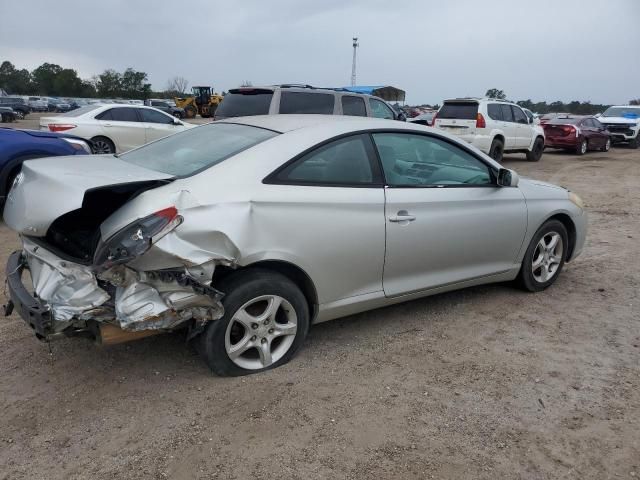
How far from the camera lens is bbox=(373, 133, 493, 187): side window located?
12.4ft

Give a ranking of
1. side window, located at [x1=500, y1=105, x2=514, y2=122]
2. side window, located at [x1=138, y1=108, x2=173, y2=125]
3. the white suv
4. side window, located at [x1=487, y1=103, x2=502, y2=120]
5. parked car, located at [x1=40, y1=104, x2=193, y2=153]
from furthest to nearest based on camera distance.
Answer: side window, located at [x1=500, y1=105, x2=514, y2=122], side window, located at [x1=487, y1=103, x2=502, y2=120], the white suv, side window, located at [x1=138, y1=108, x2=173, y2=125], parked car, located at [x1=40, y1=104, x2=193, y2=153]

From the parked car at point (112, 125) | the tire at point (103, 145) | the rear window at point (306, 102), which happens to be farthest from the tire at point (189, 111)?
the rear window at point (306, 102)

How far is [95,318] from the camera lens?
2.70 metres

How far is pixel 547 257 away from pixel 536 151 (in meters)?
12.5

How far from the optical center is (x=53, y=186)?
9.45 ft

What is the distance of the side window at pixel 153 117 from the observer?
12.7 meters

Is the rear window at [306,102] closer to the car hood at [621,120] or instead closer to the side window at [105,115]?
the side window at [105,115]

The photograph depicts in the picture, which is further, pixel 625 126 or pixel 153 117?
pixel 625 126

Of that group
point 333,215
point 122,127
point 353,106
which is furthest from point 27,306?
point 122,127

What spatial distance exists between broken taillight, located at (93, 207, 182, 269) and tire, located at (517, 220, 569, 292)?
126 inches

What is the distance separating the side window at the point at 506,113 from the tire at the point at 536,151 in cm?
153

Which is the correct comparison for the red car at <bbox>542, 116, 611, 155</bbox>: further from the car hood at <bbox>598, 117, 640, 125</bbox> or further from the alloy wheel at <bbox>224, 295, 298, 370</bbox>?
the alloy wheel at <bbox>224, 295, 298, 370</bbox>

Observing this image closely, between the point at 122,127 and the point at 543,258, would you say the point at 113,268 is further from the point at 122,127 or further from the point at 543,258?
the point at 122,127

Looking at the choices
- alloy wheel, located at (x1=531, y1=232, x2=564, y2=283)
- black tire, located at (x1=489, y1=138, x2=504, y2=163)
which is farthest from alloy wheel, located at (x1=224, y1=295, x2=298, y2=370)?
black tire, located at (x1=489, y1=138, x2=504, y2=163)
